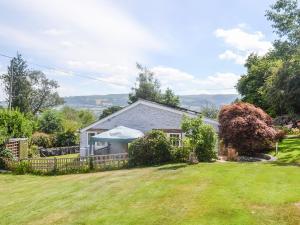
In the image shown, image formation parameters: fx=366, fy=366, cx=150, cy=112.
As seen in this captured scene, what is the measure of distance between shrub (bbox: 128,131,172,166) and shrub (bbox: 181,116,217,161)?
1.50 meters

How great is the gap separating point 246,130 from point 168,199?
1464cm

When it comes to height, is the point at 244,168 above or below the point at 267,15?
below

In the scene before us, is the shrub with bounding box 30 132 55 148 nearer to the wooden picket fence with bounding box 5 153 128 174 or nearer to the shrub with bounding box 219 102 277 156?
the wooden picket fence with bounding box 5 153 128 174

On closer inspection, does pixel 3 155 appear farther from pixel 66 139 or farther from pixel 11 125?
pixel 66 139

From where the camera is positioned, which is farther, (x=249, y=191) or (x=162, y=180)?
(x=162, y=180)

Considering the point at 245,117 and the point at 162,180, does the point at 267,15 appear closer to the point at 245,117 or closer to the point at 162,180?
the point at 245,117

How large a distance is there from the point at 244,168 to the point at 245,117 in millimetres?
8525

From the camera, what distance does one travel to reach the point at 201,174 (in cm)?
1599

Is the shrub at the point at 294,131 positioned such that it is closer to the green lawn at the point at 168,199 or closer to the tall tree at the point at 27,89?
the green lawn at the point at 168,199

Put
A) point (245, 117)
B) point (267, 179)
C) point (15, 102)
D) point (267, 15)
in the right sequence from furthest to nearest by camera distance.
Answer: point (15, 102)
point (245, 117)
point (267, 15)
point (267, 179)

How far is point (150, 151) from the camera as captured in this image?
21.8 m

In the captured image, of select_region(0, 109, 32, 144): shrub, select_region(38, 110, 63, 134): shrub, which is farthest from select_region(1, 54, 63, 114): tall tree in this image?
select_region(0, 109, 32, 144): shrub

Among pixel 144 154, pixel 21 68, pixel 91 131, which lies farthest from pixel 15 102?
pixel 144 154

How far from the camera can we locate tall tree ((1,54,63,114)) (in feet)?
238
